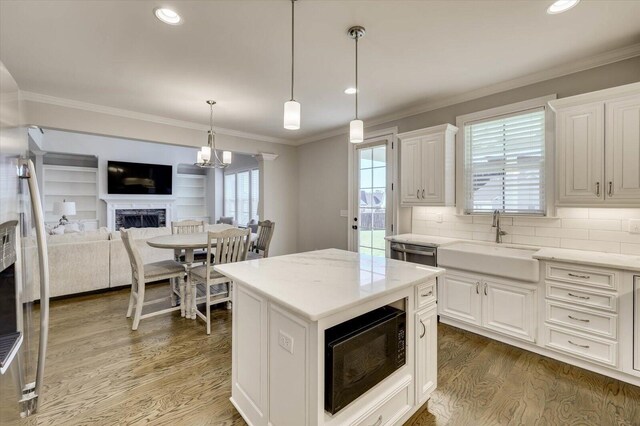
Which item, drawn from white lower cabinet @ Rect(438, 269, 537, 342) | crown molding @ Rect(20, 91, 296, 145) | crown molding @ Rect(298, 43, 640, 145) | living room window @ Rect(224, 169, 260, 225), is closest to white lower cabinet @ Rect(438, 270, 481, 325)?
white lower cabinet @ Rect(438, 269, 537, 342)

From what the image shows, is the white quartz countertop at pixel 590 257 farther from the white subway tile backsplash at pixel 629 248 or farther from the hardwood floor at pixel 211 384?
the hardwood floor at pixel 211 384

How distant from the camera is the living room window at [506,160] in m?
2.99

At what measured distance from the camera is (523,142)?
3090 millimetres

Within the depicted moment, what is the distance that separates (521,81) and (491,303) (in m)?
2.28

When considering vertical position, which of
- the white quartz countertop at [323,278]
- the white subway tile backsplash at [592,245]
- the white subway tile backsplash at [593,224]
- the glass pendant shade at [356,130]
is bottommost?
the white quartz countertop at [323,278]

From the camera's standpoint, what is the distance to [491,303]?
2803 mm

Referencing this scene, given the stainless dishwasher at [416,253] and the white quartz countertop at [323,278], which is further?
the stainless dishwasher at [416,253]

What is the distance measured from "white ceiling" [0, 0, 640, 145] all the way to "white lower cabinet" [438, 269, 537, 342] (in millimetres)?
2063

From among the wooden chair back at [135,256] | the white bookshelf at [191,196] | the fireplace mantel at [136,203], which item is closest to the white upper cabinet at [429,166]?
the wooden chair back at [135,256]

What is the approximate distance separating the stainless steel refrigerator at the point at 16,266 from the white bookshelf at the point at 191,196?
332 inches

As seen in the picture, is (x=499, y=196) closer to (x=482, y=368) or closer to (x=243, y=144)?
(x=482, y=368)

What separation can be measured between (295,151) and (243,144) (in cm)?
115

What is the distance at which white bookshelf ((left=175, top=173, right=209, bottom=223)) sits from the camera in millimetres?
9117

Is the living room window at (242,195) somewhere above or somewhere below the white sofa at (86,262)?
above
